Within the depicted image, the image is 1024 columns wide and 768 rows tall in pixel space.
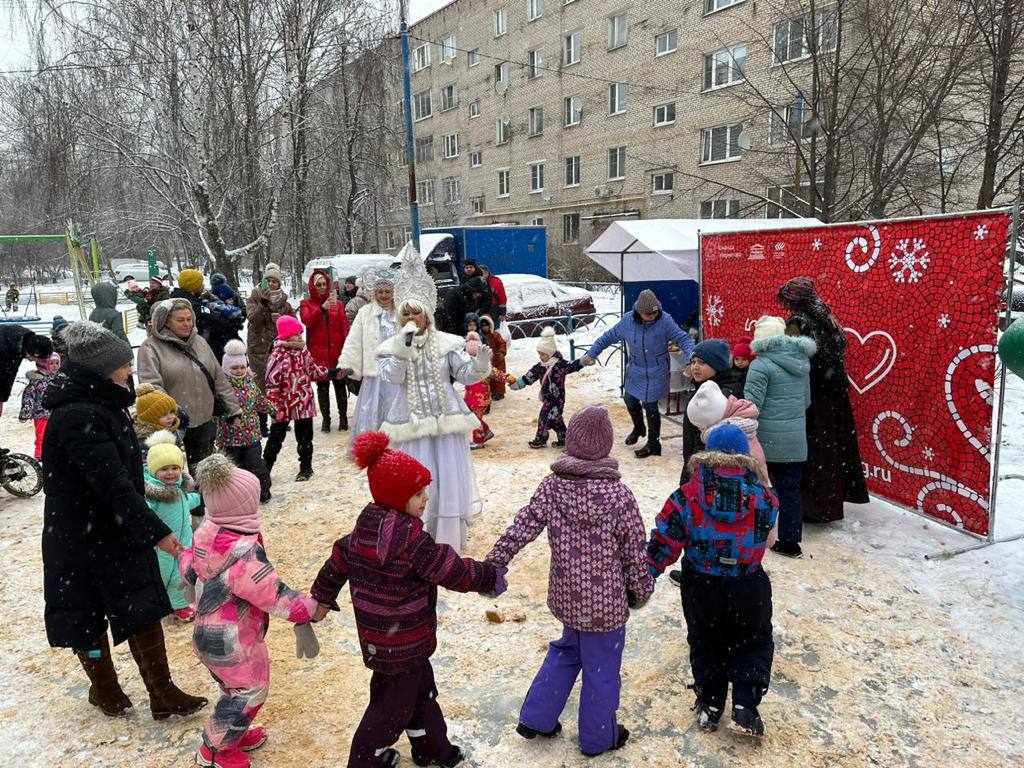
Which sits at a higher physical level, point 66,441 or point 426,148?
point 426,148

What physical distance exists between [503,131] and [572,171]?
5426mm

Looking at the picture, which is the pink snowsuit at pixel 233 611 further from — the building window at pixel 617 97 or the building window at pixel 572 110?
the building window at pixel 572 110

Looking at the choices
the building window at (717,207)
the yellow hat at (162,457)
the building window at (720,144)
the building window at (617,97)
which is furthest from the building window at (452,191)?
the yellow hat at (162,457)

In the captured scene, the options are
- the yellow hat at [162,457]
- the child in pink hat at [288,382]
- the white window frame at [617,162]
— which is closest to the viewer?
the yellow hat at [162,457]

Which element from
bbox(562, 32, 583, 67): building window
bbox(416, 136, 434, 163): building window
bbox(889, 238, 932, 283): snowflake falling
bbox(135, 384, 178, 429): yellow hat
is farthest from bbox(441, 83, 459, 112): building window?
bbox(135, 384, 178, 429): yellow hat

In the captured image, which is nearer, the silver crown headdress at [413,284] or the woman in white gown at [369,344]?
the silver crown headdress at [413,284]

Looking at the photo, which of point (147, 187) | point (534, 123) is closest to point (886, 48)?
point (147, 187)

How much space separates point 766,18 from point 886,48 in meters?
14.7

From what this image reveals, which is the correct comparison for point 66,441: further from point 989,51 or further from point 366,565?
point 989,51

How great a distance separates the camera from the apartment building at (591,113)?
865 inches

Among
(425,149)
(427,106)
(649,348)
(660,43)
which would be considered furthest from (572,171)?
(649,348)

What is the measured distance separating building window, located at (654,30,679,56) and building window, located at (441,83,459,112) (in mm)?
13700

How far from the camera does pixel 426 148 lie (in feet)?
126

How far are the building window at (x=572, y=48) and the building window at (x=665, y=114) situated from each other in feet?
17.5
